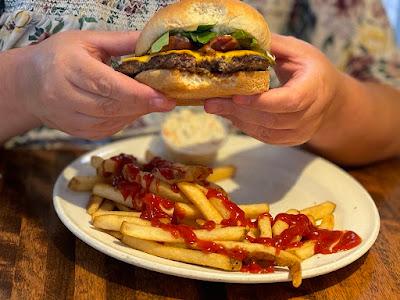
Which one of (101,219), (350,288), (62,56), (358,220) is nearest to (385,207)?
(358,220)

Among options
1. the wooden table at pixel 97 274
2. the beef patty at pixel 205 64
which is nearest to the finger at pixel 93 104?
the beef patty at pixel 205 64

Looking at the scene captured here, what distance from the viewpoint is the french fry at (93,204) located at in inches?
65.1

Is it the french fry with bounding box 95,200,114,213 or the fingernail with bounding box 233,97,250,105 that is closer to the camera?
the fingernail with bounding box 233,97,250,105

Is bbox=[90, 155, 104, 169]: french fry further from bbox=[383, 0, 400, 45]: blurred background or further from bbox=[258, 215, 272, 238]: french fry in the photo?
bbox=[383, 0, 400, 45]: blurred background

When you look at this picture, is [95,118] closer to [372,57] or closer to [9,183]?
[9,183]

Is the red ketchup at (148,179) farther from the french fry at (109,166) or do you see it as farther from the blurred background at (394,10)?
the blurred background at (394,10)

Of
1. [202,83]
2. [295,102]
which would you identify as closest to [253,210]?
[295,102]

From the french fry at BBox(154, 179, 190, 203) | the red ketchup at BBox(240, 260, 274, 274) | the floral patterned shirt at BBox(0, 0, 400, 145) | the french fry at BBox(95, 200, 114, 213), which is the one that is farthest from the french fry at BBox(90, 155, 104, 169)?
the red ketchup at BBox(240, 260, 274, 274)

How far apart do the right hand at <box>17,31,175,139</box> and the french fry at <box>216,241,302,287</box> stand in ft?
1.10

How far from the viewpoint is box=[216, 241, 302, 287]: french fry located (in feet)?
4.54

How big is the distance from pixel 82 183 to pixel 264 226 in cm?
52

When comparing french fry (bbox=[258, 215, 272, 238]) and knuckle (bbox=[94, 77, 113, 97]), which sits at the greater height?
knuckle (bbox=[94, 77, 113, 97])

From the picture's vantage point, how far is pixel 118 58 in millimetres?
1624

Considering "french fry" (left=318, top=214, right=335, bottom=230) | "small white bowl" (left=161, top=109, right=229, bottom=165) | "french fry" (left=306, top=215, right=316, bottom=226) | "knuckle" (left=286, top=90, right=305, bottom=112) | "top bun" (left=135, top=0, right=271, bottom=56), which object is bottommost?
"small white bowl" (left=161, top=109, right=229, bottom=165)
